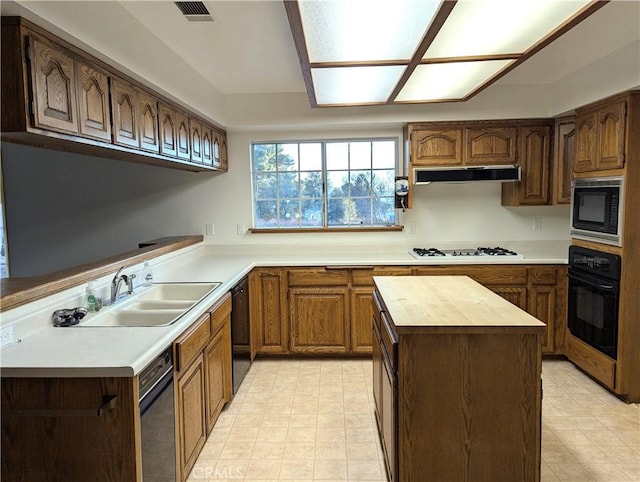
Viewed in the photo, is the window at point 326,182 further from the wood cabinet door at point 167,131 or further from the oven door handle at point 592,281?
the oven door handle at point 592,281

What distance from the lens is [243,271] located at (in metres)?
3.30

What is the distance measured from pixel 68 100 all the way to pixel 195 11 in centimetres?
86

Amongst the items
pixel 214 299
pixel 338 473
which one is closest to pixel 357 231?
pixel 214 299

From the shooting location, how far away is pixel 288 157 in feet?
14.0

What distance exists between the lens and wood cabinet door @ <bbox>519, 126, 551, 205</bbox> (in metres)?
3.75

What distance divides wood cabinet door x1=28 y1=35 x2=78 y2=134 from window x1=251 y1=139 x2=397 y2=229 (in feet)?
8.35

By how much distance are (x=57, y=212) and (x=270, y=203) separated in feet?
7.08

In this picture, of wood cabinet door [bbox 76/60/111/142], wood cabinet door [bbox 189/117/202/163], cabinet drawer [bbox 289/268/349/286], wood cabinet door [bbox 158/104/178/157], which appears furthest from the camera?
cabinet drawer [bbox 289/268/349/286]

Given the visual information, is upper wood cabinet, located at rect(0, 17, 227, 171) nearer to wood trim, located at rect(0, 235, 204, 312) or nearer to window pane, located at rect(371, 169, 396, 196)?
wood trim, located at rect(0, 235, 204, 312)

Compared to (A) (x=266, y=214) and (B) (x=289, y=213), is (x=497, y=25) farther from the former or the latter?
(A) (x=266, y=214)

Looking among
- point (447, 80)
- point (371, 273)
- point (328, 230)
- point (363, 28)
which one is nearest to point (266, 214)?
point (328, 230)

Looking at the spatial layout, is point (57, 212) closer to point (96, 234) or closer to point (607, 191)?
point (96, 234)

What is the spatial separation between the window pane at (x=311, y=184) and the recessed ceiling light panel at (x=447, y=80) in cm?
131

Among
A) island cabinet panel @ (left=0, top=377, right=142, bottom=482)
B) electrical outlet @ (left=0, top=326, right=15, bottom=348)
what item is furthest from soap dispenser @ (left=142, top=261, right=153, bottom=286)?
Answer: island cabinet panel @ (left=0, top=377, right=142, bottom=482)
